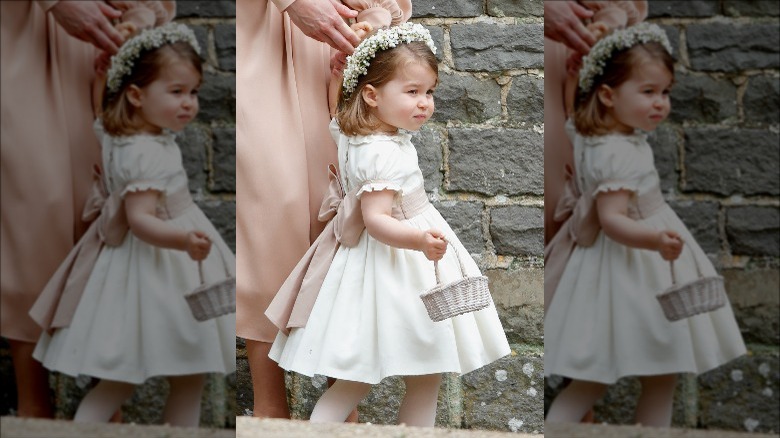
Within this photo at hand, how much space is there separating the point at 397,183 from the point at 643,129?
0.82m

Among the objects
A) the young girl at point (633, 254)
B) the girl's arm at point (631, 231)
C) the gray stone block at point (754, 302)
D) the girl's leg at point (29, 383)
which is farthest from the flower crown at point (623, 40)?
the girl's leg at point (29, 383)

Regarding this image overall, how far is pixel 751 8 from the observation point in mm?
2039

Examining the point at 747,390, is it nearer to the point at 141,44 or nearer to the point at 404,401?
the point at 404,401

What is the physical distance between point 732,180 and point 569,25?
0.45 meters

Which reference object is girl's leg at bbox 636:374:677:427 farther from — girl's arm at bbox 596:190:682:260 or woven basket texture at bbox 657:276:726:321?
girl's arm at bbox 596:190:682:260

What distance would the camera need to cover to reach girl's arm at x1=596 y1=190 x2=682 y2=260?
2.02 meters

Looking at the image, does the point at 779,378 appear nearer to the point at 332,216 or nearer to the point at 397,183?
the point at 397,183

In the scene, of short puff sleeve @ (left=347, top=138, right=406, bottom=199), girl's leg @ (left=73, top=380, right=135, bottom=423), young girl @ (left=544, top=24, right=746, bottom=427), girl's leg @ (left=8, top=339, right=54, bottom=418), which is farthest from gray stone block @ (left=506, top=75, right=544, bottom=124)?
girl's leg @ (left=8, top=339, right=54, bottom=418)

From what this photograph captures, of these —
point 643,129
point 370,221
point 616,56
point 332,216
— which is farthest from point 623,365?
point 332,216

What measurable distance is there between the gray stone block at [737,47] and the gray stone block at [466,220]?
106 centimetres

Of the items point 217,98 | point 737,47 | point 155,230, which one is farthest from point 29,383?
point 737,47

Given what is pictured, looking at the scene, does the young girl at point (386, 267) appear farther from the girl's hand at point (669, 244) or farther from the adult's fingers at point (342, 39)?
the girl's hand at point (669, 244)

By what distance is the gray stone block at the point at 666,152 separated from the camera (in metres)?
1.97

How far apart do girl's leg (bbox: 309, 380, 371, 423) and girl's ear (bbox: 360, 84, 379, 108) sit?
2.35 ft
